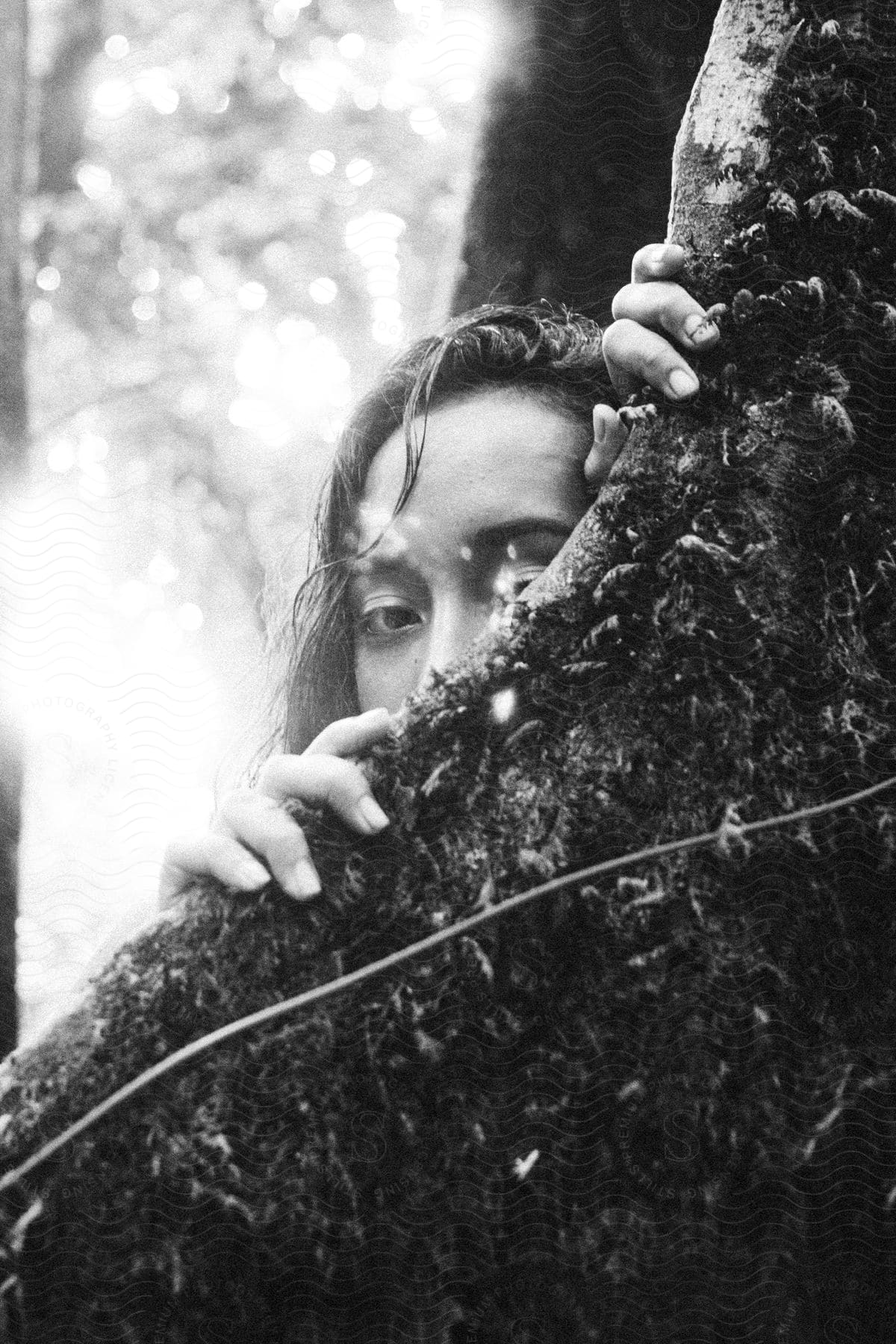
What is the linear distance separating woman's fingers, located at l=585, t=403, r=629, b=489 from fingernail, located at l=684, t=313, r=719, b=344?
228mm

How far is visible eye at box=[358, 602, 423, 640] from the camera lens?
125cm

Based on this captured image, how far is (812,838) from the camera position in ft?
2.28

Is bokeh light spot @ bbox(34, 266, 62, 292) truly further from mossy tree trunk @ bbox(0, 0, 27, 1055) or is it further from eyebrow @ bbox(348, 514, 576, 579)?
eyebrow @ bbox(348, 514, 576, 579)

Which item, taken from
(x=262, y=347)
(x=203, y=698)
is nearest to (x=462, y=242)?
(x=203, y=698)

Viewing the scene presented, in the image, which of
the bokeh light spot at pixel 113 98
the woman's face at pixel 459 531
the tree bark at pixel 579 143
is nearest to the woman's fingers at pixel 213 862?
the woman's face at pixel 459 531

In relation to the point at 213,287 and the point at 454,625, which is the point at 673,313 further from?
the point at 213,287

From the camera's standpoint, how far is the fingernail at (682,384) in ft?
2.58

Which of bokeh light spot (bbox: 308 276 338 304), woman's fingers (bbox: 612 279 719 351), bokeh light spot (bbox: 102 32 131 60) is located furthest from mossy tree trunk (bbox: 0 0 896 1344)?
bokeh light spot (bbox: 102 32 131 60)

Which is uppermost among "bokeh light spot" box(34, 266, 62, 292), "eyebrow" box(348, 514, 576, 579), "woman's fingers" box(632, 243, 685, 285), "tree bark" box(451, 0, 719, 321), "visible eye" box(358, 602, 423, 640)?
"bokeh light spot" box(34, 266, 62, 292)

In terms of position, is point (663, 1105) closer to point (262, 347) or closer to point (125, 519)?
point (125, 519)

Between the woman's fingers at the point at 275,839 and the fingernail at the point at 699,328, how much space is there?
1.65 feet

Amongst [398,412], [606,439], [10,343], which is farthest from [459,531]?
[10,343]

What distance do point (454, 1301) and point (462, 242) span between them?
161 centimetres

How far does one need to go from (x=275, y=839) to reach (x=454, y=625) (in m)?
0.49
